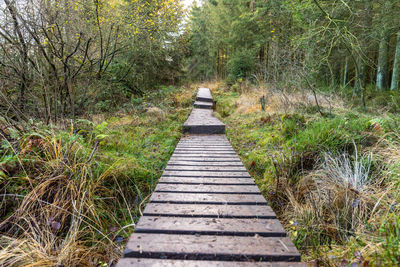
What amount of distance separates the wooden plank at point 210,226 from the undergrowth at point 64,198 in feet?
1.01

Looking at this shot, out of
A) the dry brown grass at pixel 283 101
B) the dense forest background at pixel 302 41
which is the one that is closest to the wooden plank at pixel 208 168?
the dry brown grass at pixel 283 101

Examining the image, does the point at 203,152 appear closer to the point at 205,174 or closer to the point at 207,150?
the point at 207,150

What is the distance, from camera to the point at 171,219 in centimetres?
182

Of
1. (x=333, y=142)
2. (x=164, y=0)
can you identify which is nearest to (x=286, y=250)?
(x=333, y=142)

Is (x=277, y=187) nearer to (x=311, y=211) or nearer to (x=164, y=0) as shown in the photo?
(x=311, y=211)

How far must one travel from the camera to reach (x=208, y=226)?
1.73m

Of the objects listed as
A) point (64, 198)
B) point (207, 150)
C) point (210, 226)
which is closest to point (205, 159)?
point (207, 150)

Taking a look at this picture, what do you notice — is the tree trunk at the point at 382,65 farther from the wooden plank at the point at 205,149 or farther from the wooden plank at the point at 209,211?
the wooden plank at the point at 209,211

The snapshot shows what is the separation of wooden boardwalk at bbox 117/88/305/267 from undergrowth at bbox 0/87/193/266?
1.29ft

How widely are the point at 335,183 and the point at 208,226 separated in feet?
5.59

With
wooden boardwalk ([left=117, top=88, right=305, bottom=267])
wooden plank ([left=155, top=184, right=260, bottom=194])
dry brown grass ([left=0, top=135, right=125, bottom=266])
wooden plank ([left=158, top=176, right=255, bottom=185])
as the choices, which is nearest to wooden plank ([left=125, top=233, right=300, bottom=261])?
wooden boardwalk ([left=117, top=88, right=305, bottom=267])

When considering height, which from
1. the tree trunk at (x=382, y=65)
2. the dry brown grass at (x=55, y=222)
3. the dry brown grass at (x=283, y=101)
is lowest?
the dry brown grass at (x=55, y=222)

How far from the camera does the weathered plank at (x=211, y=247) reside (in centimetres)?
143

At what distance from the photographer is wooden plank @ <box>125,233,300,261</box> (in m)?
1.43
